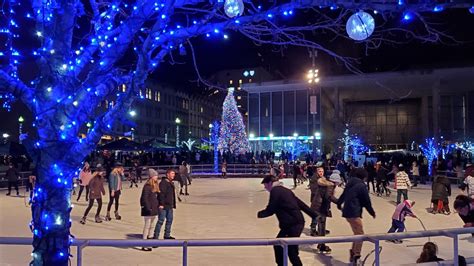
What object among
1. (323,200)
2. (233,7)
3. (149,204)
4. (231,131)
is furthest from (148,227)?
(231,131)

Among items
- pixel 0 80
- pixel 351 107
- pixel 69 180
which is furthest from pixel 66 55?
pixel 351 107

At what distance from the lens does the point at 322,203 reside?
1044cm

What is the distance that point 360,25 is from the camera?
5047mm

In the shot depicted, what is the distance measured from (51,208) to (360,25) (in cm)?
360

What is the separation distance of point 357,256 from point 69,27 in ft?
18.2

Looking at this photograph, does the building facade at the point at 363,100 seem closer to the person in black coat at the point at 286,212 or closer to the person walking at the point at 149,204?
the person walking at the point at 149,204

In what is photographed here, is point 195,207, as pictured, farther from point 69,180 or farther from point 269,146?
point 269,146

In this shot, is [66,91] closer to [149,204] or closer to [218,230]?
[149,204]

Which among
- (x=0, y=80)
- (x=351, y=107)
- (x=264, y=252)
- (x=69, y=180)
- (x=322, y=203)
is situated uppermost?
(x=351, y=107)

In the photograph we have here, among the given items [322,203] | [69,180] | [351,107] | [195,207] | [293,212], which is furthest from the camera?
[351,107]

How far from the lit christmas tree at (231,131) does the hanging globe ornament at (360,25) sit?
37873mm

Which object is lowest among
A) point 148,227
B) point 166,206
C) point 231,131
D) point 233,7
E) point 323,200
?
point 148,227

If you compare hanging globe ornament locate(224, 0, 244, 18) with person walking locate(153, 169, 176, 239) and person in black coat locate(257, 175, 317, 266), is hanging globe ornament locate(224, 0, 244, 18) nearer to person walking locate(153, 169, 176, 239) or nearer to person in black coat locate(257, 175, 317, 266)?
person in black coat locate(257, 175, 317, 266)

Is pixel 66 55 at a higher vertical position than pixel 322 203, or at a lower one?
higher
